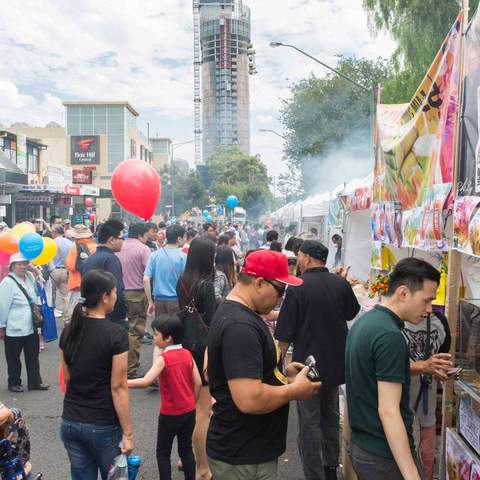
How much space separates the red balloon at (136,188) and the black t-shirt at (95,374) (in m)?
5.53

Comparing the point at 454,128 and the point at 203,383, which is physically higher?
the point at 454,128

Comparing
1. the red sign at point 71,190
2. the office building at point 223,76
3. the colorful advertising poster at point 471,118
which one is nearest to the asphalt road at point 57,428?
the colorful advertising poster at point 471,118

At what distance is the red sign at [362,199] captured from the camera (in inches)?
296

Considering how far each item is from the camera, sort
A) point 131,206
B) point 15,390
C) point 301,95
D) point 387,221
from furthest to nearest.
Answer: point 301,95 → point 131,206 → point 15,390 → point 387,221

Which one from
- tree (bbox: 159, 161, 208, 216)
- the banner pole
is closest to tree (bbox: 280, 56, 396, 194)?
the banner pole

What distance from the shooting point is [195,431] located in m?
4.30

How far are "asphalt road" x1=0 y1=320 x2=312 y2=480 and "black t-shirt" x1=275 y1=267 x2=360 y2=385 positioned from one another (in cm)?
106

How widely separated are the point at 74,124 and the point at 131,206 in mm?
82780

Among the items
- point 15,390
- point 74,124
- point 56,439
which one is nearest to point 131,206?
point 15,390

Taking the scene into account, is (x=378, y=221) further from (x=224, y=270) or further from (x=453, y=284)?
(x=453, y=284)

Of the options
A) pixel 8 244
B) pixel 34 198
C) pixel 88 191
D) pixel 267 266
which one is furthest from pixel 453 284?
pixel 88 191

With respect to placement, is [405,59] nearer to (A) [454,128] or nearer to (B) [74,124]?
(A) [454,128]

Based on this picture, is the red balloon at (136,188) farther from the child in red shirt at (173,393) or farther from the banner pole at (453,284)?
the banner pole at (453,284)

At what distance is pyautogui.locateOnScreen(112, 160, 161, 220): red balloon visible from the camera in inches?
331
